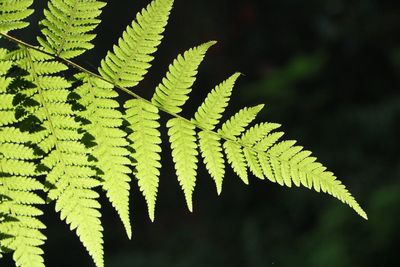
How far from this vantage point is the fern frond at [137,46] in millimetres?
1320

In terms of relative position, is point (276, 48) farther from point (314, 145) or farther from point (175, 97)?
point (175, 97)

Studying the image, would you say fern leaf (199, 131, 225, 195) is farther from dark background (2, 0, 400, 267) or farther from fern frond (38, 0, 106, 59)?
dark background (2, 0, 400, 267)

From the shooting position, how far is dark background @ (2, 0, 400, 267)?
4.78 m

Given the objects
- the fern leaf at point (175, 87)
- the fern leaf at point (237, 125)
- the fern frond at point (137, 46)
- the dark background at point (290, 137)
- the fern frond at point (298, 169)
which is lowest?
the fern frond at point (298, 169)

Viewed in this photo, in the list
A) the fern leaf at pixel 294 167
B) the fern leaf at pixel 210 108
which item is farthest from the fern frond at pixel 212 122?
the fern leaf at pixel 294 167

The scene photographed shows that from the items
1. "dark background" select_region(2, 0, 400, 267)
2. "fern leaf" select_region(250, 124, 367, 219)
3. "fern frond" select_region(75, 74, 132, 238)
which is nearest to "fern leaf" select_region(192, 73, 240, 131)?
"fern leaf" select_region(250, 124, 367, 219)

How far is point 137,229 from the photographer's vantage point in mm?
6789

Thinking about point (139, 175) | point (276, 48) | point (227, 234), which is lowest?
point (139, 175)

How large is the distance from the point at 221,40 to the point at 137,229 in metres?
3.17

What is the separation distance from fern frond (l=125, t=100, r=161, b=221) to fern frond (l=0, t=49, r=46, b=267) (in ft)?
0.86

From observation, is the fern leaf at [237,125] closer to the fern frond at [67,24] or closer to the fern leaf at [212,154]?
the fern leaf at [212,154]

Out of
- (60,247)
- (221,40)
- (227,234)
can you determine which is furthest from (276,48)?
(60,247)

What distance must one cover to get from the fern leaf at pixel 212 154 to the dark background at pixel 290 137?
10.6ft

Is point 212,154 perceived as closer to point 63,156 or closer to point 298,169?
point 298,169
